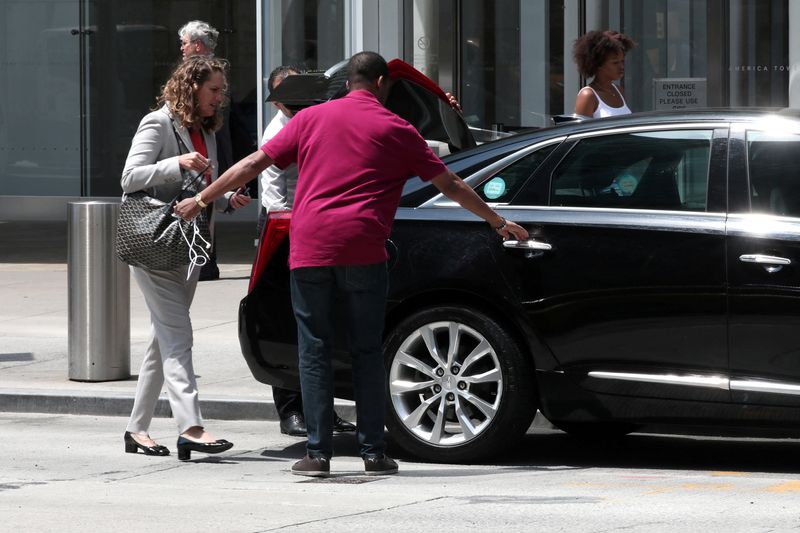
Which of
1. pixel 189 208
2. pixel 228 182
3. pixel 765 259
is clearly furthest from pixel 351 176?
pixel 765 259

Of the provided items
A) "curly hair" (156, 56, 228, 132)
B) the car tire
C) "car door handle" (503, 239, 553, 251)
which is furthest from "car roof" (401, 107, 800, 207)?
"curly hair" (156, 56, 228, 132)

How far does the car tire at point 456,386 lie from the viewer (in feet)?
23.3

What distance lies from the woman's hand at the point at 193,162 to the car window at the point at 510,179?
123cm

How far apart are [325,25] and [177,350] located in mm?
10978

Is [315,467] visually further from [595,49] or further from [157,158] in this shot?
[595,49]

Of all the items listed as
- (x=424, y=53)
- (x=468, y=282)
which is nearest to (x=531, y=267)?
(x=468, y=282)

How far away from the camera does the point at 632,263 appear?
690 cm

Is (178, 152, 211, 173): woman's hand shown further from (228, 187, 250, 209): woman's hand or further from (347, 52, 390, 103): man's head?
(347, 52, 390, 103): man's head

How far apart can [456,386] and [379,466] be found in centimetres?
51

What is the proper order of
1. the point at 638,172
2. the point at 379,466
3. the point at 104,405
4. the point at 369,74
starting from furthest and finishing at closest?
the point at 104,405, the point at 638,172, the point at 379,466, the point at 369,74

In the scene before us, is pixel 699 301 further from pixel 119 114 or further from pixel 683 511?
pixel 119 114

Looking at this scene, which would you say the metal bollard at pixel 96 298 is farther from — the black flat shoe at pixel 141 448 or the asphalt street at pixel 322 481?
the black flat shoe at pixel 141 448

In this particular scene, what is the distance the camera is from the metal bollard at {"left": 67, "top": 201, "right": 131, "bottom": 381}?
974 cm

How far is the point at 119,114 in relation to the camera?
2425 centimetres
